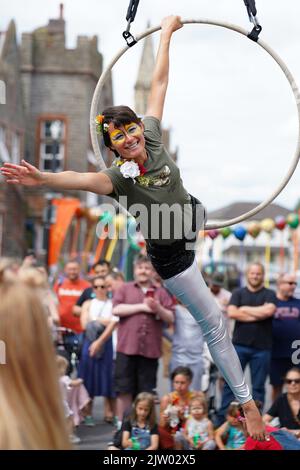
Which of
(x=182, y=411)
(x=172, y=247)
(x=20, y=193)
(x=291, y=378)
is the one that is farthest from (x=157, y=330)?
(x=20, y=193)

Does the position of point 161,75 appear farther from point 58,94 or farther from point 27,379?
point 58,94

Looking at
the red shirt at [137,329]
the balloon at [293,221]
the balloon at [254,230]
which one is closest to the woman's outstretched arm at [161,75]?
the red shirt at [137,329]

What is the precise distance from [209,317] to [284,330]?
3483mm

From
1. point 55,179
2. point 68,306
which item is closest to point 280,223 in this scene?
point 68,306

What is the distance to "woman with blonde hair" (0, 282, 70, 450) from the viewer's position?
1912mm

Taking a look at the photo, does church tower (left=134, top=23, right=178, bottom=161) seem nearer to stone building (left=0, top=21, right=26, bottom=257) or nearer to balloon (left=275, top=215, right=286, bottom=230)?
balloon (left=275, top=215, right=286, bottom=230)

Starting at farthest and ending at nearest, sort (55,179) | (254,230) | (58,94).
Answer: (58,94) < (254,230) < (55,179)

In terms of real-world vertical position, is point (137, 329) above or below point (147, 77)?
below

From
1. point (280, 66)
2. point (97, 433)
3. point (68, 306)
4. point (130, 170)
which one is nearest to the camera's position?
point (130, 170)

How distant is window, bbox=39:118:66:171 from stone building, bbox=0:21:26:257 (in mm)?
1002

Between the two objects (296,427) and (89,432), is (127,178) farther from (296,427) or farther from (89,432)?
(89,432)

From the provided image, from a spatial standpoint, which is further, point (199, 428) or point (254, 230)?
point (254, 230)

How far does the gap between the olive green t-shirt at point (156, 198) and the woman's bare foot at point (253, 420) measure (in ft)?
→ 2.95

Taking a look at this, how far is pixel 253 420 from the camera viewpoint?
4.36 metres
